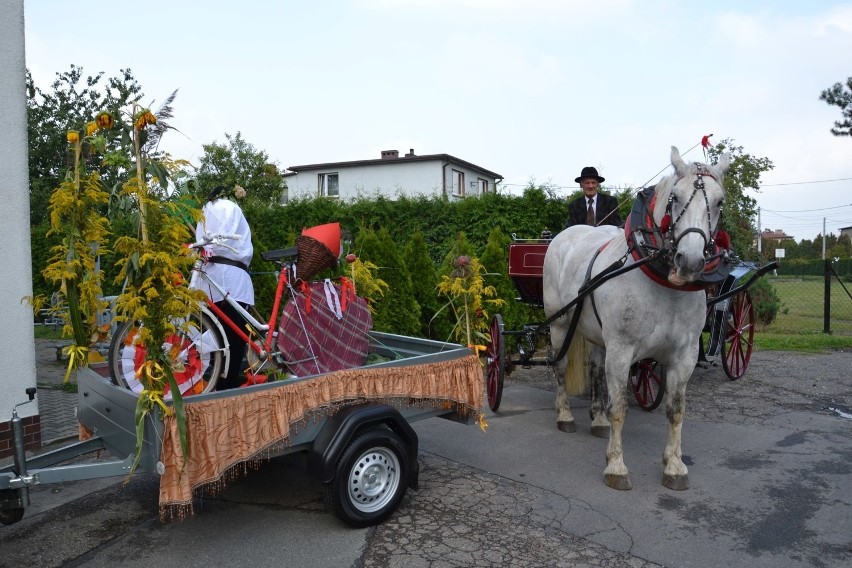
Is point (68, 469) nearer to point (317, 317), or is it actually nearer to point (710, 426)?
point (317, 317)

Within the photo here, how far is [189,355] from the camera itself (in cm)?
390

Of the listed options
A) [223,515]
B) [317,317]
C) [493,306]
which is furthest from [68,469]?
[493,306]

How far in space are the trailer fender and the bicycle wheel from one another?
0.84 m

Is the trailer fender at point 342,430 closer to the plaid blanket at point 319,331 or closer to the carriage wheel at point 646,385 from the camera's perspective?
the plaid blanket at point 319,331

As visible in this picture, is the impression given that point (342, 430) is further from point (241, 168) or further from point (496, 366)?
point (241, 168)

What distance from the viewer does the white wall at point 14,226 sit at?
197 inches

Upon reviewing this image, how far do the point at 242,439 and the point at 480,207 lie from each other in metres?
9.07

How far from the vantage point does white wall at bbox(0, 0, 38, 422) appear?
500cm

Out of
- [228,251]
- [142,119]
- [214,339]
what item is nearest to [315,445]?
[214,339]

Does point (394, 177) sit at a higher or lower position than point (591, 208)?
higher

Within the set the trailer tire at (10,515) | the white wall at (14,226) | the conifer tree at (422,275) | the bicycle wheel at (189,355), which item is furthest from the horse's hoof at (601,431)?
the white wall at (14,226)

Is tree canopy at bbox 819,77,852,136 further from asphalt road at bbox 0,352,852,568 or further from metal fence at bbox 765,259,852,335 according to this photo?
asphalt road at bbox 0,352,852,568

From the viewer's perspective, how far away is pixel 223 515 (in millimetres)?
4012

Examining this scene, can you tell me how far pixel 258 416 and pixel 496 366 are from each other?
11.9ft
